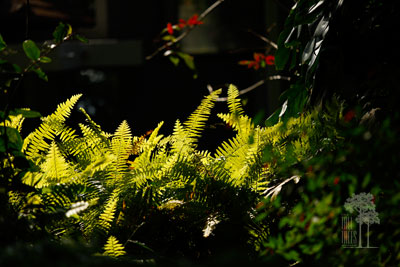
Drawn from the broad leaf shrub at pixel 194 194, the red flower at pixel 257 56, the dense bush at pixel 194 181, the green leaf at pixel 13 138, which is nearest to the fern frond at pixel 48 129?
the dense bush at pixel 194 181

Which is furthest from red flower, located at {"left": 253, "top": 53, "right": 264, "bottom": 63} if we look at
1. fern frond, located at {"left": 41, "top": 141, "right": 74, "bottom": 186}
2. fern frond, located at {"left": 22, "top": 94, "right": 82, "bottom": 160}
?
fern frond, located at {"left": 41, "top": 141, "right": 74, "bottom": 186}

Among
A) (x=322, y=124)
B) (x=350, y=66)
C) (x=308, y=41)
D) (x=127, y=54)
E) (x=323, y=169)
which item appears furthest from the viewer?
(x=127, y=54)

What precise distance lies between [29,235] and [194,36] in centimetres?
505

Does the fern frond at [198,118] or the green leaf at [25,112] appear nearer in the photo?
the green leaf at [25,112]

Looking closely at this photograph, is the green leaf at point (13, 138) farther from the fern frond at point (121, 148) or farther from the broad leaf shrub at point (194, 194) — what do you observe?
the fern frond at point (121, 148)

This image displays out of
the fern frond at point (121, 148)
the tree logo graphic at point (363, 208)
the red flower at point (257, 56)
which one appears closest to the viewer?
the tree logo graphic at point (363, 208)

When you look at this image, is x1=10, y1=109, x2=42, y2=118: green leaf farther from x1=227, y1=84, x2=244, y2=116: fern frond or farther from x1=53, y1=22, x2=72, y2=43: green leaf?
x1=227, y1=84, x2=244, y2=116: fern frond

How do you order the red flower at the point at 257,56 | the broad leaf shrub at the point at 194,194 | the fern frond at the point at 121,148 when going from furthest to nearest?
the red flower at the point at 257,56
the fern frond at the point at 121,148
the broad leaf shrub at the point at 194,194

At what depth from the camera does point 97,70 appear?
6.15m

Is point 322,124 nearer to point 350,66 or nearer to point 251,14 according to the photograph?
point 350,66

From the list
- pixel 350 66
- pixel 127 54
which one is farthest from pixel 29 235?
pixel 127 54

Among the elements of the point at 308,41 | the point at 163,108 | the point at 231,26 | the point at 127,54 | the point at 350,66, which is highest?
the point at 231,26

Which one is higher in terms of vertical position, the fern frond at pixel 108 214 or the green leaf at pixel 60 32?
the green leaf at pixel 60 32

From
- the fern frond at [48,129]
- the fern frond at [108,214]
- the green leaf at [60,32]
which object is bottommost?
→ the fern frond at [108,214]
